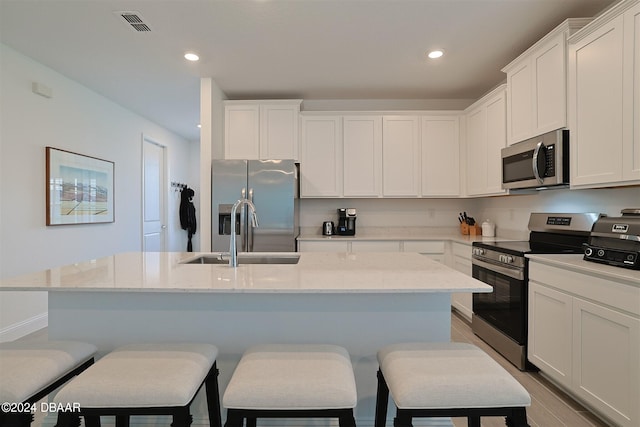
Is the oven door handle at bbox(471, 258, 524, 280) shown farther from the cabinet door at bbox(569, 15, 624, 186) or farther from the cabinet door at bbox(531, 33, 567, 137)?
the cabinet door at bbox(531, 33, 567, 137)

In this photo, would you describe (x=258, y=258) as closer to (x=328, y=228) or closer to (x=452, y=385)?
(x=452, y=385)

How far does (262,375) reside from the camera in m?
Answer: 1.08

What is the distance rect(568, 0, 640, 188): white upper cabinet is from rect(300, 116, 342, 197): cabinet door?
2.29 m

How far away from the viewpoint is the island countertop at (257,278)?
4.19ft

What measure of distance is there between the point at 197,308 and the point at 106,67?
3.04 metres

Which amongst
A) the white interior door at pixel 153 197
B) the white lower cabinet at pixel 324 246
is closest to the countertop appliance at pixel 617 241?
the white lower cabinet at pixel 324 246

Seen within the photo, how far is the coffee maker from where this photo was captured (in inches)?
161

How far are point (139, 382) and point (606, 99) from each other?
2.77m

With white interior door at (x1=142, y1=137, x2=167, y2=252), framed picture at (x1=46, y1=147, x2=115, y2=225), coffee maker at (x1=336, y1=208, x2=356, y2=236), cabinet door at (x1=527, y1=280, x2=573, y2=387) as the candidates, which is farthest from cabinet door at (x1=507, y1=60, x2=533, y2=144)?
white interior door at (x1=142, y1=137, x2=167, y2=252)

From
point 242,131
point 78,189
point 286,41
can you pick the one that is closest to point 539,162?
point 286,41

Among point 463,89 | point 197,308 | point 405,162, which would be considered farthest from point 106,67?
point 463,89

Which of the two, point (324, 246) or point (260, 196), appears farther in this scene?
point (324, 246)

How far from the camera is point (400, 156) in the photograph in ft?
13.1

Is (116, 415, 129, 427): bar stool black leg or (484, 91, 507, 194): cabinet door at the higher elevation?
(484, 91, 507, 194): cabinet door
